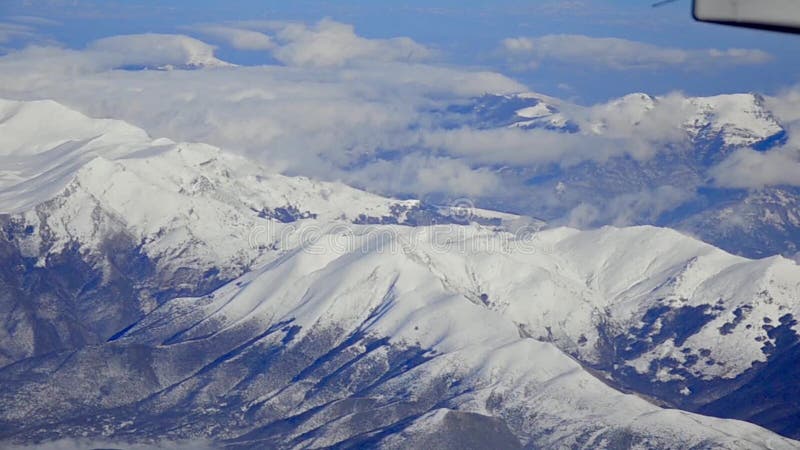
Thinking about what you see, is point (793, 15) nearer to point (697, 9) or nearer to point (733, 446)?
point (697, 9)

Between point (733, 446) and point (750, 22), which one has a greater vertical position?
point (750, 22)

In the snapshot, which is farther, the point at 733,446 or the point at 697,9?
the point at 733,446

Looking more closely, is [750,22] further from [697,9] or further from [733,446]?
[733,446]

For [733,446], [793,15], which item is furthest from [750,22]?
[733,446]

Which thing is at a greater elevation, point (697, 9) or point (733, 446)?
point (697, 9)

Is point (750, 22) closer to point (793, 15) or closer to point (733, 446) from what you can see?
point (793, 15)

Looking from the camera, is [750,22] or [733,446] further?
[733,446]

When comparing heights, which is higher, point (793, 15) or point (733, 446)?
point (793, 15)
